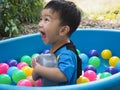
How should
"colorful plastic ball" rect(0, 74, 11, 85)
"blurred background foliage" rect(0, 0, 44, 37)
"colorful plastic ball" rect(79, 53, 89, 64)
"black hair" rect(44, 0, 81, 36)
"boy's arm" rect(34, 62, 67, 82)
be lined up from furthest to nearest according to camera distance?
"blurred background foliage" rect(0, 0, 44, 37) → "colorful plastic ball" rect(79, 53, 89, 64) → "colorful plastic ball" rect(0, 74, 11, 85) → "black hair" rect(44, 0, 81, 36) → "boy's arm" rect(34, 62, 67, 82)

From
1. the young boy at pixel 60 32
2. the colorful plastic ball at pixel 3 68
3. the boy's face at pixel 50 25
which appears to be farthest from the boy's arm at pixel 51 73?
the colorful plastic ball at pixel 3 68

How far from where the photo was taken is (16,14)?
13.9ft

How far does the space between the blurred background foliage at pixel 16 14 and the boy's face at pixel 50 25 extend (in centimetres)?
193

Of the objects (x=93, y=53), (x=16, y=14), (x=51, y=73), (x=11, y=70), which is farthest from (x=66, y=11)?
(x=16, y=14)

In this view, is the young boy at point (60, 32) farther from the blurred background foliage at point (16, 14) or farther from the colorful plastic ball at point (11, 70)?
the blurred background foliage at point (16, 14)

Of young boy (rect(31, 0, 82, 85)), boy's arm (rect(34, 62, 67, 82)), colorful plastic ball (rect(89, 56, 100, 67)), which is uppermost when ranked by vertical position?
young boy (rect(31, 0, 82, 85))

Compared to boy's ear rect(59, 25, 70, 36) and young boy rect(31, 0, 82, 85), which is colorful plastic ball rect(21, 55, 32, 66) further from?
boy's ear rect(59, 25, 70, 36)

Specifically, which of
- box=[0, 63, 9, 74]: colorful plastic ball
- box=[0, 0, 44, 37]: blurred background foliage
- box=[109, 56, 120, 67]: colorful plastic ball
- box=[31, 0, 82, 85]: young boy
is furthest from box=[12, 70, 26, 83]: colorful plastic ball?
box=[0, 0, 44, 37]: blurred background foliage

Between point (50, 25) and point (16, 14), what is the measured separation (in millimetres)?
2316

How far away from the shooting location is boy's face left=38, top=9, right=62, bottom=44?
1.98m

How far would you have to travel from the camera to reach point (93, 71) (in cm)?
263

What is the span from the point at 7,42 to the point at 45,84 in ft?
3.12

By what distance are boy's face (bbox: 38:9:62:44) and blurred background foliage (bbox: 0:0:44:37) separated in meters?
1.93

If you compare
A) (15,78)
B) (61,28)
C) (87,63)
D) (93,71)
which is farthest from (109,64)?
(61,28)
